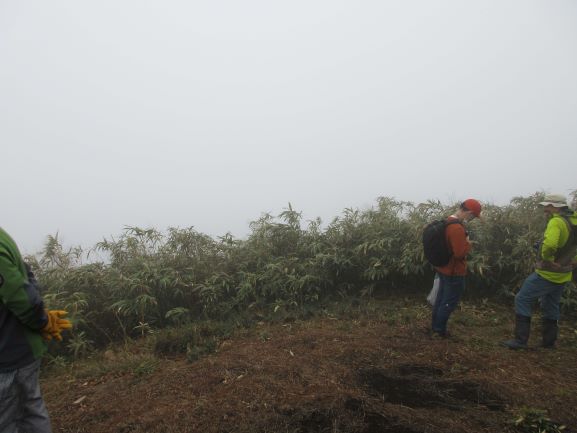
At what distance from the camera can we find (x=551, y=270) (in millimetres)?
4074

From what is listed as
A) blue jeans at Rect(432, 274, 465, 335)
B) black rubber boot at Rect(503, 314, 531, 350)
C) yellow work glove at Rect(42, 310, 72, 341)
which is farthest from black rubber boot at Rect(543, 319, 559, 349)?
yellow work glove at Rect(42, 310, 72, 341)

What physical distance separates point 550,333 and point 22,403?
5.56 meters

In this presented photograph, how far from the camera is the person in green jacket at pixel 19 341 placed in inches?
90.2

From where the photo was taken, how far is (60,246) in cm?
614

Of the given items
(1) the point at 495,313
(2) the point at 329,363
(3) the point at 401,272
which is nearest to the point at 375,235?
(3) the point at 401,272

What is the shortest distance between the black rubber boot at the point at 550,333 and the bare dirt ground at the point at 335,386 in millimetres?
106

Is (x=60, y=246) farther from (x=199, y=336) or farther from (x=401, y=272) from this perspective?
(x=401, y=272)

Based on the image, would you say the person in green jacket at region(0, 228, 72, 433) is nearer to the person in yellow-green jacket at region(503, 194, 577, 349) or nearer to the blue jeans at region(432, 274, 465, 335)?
the blue jeans at region(432, 274, 465, 335)

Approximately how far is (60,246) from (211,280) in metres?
2.85

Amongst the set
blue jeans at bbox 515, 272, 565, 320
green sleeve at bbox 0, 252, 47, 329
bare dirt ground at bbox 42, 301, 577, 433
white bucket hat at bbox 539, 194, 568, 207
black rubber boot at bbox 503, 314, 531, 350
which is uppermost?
white bucket hat at bbox 539, 194, 568, 207

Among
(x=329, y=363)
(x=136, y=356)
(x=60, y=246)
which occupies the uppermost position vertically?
(x=60, y=246)

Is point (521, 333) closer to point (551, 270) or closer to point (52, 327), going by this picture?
point (551, 270)

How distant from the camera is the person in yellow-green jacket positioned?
3.97 m

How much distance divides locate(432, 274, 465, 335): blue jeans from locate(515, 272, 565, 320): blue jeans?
0.71 metres
